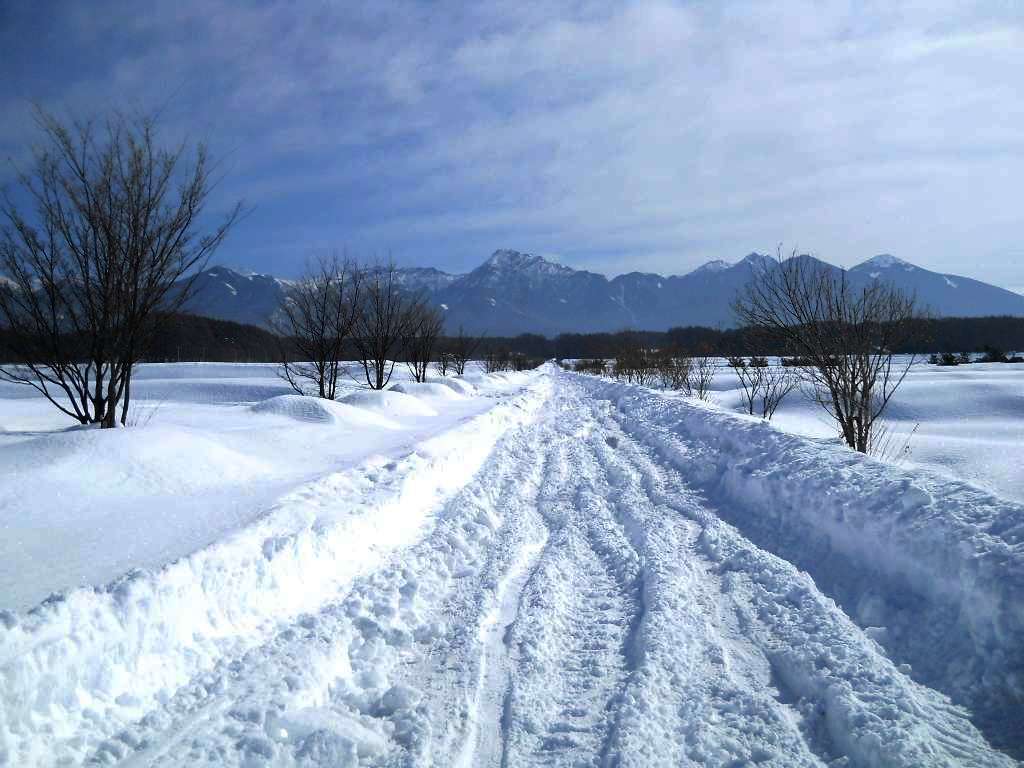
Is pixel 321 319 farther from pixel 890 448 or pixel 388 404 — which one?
pixel 890 448

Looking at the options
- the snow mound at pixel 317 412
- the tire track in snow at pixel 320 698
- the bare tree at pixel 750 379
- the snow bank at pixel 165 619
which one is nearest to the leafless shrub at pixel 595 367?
the bare tree at pixel 750 379

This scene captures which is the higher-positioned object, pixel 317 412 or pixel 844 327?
pixel 844 327

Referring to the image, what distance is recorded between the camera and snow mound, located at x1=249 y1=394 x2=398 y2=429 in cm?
1187

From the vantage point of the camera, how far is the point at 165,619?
10.5 ft

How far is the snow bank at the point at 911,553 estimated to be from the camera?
2988mm

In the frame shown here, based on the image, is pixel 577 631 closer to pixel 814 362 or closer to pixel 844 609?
pixel 844 609

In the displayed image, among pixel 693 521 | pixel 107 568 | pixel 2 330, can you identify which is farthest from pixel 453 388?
pixel 107 568

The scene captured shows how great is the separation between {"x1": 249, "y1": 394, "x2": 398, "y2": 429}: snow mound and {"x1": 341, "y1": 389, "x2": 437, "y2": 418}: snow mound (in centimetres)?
134

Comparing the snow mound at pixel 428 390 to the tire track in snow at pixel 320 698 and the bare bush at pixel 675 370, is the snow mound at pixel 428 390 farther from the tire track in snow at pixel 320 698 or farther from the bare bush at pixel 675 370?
the tire track in snow at pixel 320 698

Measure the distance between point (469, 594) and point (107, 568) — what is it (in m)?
2.52

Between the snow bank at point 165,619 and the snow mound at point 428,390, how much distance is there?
15509 mm

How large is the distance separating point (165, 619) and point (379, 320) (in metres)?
20.7

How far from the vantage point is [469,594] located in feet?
13.7

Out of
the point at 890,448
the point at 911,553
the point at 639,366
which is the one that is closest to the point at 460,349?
the point at 639,366
